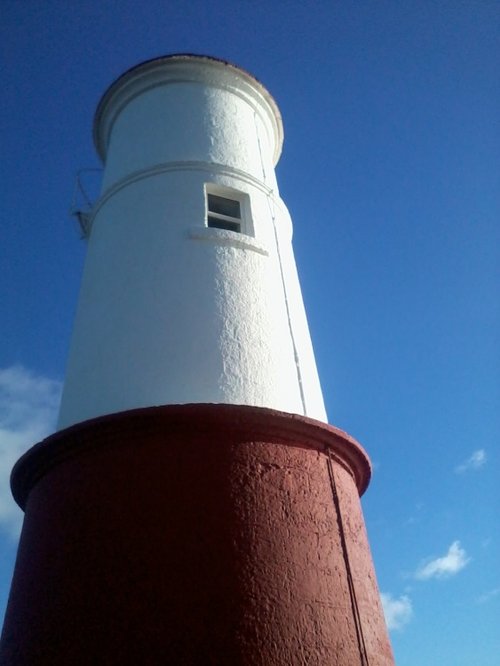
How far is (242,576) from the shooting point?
422 cm

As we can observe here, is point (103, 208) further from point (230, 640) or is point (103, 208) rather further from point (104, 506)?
point (230, 640)

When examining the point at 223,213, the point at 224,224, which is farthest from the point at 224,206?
the point at 224,224

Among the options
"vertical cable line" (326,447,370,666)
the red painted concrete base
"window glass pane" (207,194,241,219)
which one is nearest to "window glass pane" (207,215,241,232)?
"window glass pane" (207,194,241,219)

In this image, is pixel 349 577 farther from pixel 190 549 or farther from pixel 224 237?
pixel 224 237

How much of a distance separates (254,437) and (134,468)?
925 millimetres

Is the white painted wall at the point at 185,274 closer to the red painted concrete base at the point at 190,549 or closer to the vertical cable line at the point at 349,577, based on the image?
the red painted concrete base at the point at 190,549

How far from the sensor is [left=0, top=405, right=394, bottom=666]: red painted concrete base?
4035 millimetres

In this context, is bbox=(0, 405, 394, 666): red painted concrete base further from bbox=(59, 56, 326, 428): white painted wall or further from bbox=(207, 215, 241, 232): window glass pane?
bbox=(207, 215, 241, 232): window glass pane

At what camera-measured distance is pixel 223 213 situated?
7.12 meters

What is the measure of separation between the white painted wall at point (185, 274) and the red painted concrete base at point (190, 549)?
0.48 metres

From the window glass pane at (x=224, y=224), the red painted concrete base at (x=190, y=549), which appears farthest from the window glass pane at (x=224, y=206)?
the red painted concrete base at (x=190, y=549)

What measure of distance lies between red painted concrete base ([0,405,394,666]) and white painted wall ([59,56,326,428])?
1.57 feet

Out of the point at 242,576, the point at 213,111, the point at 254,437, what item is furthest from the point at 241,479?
the point at 213,111

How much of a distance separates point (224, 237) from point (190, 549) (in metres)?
3.18
